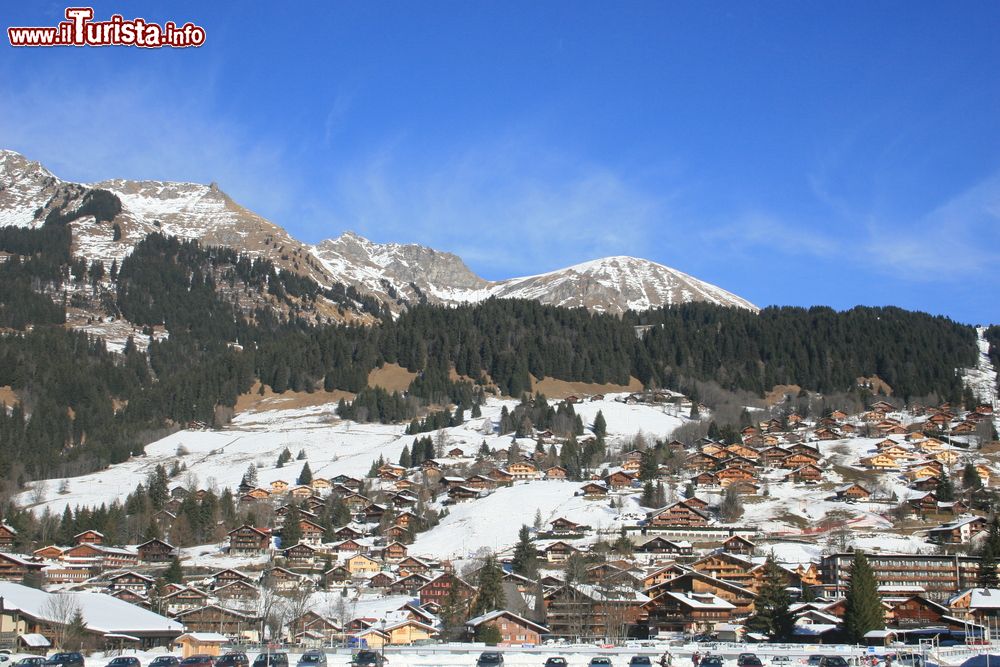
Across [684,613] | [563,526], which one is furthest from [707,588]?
[563,526]

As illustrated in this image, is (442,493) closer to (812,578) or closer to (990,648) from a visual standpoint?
(812,578)

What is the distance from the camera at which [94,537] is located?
121 m

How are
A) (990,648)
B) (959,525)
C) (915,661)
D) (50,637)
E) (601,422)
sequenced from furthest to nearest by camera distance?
1. (601,422)
2. (959,525)
3. (50,637)
4. (990,648)
5. (915,661)

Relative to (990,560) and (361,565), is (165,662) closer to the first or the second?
(361,565)

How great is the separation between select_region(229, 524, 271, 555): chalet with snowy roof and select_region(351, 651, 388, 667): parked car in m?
73.8

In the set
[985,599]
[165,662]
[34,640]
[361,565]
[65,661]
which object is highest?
[65,661]

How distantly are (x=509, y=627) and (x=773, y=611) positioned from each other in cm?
1841

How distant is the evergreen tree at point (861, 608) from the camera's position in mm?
72000

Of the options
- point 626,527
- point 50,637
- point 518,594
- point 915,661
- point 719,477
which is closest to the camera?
point 915,661

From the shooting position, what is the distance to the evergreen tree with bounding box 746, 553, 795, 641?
75688 millimetres

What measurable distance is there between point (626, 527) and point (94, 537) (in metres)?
57.3

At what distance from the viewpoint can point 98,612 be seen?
2908 inches

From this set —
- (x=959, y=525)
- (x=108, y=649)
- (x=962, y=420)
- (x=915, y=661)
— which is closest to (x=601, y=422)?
(x=962, y=420)

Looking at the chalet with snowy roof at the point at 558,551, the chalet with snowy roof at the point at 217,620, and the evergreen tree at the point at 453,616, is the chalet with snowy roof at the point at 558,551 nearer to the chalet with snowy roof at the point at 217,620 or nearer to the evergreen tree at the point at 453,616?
the evergreen tree at the point at 453,616
